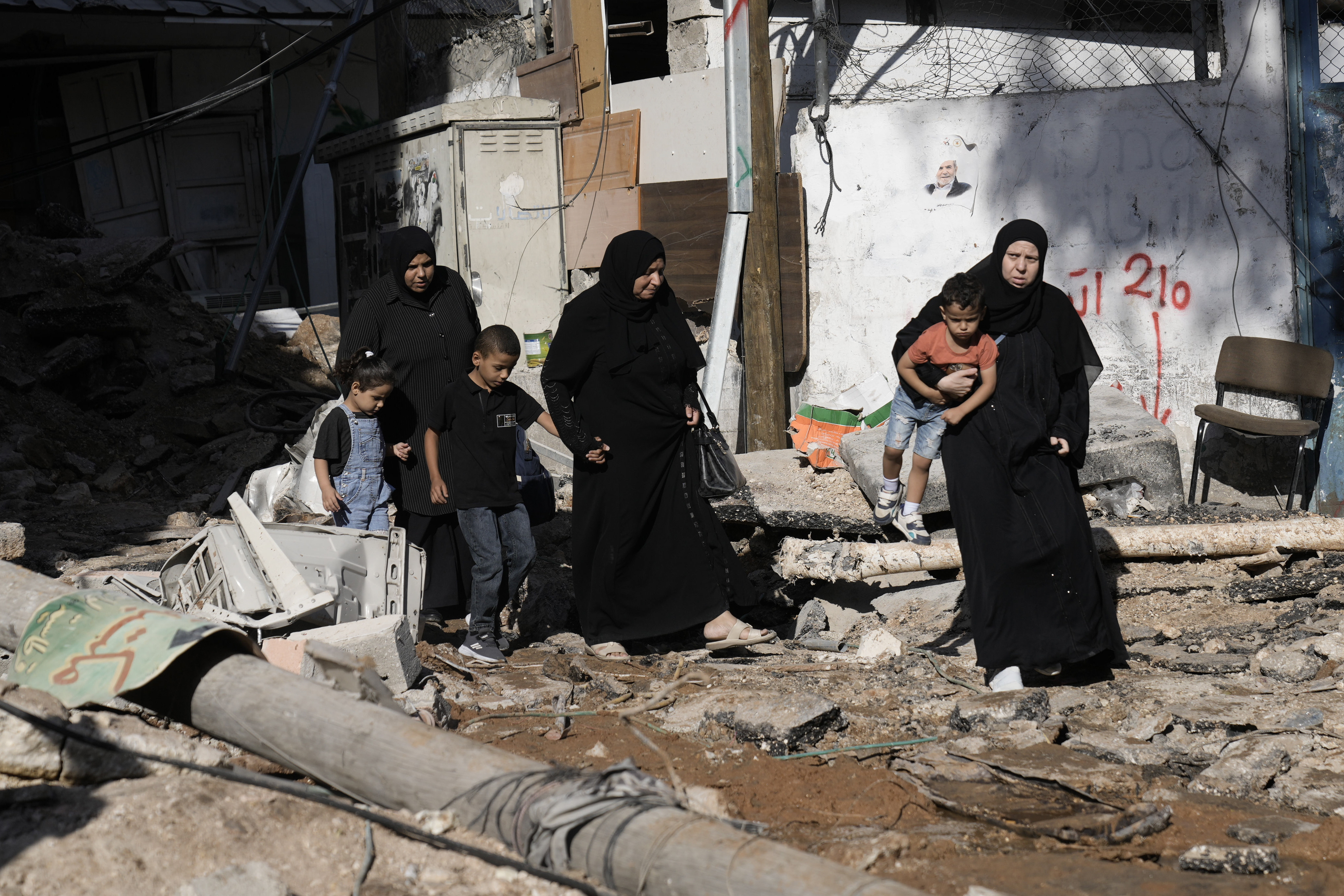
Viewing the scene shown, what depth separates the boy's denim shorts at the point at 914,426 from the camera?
182 inches

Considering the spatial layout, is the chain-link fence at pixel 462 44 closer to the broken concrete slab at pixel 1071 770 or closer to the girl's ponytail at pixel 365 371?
the girl's ponytail at pixel 365 371

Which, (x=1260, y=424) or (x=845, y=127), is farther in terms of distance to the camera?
(x=845, y=127)

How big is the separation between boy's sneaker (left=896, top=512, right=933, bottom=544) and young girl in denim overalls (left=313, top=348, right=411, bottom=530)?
2.14 metres

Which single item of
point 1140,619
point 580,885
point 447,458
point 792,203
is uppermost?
point 792,203

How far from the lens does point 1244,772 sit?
332 centimetres

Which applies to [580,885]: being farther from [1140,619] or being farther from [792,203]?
[792,203]

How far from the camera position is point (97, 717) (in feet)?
10.6

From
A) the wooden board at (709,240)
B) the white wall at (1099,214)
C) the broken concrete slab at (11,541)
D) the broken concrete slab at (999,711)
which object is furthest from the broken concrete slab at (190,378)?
the broken concrete slab at (999,711)

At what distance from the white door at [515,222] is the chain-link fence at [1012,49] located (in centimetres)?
257

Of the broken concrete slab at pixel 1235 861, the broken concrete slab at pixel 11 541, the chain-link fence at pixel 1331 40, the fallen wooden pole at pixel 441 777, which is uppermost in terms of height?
the chain-link fence at pixel 1331 40

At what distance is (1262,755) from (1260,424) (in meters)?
3.77

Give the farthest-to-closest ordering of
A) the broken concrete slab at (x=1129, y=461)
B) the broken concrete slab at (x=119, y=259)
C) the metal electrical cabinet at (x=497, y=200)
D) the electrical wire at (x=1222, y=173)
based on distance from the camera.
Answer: the broken concrete slab at (x=119, y=259)
the metal electrical cabinet at (x=497, y=200)
the electrical wire at (x=1222, y=173)
the broken concrete slab at (x=1129, y=461)

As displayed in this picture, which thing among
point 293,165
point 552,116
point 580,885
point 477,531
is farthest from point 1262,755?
point 293,165

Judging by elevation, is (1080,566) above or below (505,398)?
below
